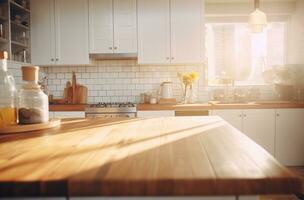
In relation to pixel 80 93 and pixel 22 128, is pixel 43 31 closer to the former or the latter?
pixel 80 93

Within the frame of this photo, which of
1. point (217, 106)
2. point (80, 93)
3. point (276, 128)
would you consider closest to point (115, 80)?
point (80, 93)

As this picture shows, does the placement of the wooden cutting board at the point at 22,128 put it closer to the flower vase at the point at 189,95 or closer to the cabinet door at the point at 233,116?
the cabinet door at the point at 233,116

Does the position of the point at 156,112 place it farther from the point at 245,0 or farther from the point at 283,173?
the point at 283,173

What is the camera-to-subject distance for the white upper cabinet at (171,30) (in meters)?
3.63

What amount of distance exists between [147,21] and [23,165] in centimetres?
315

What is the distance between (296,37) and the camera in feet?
12.9

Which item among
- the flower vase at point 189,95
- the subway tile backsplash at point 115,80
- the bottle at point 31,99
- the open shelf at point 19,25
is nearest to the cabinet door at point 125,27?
the subway tile backsplash at point 115,80

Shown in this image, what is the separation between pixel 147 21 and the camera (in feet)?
12.0

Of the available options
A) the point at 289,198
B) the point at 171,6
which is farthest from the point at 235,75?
the point at 289,198

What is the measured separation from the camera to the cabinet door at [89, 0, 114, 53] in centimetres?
367

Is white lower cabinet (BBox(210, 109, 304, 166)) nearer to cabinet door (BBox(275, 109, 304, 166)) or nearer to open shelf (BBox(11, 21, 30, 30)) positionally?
cabinet door (BBox(275, 109, 304, 166))

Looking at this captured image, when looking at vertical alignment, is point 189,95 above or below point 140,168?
above

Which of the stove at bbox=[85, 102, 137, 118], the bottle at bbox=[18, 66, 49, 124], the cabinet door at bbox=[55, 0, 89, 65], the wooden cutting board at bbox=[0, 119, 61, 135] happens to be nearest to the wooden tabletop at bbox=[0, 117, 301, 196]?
the wooden cutting board at bbox=[0, 119, 61, 135]

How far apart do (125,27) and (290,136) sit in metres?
2.49
